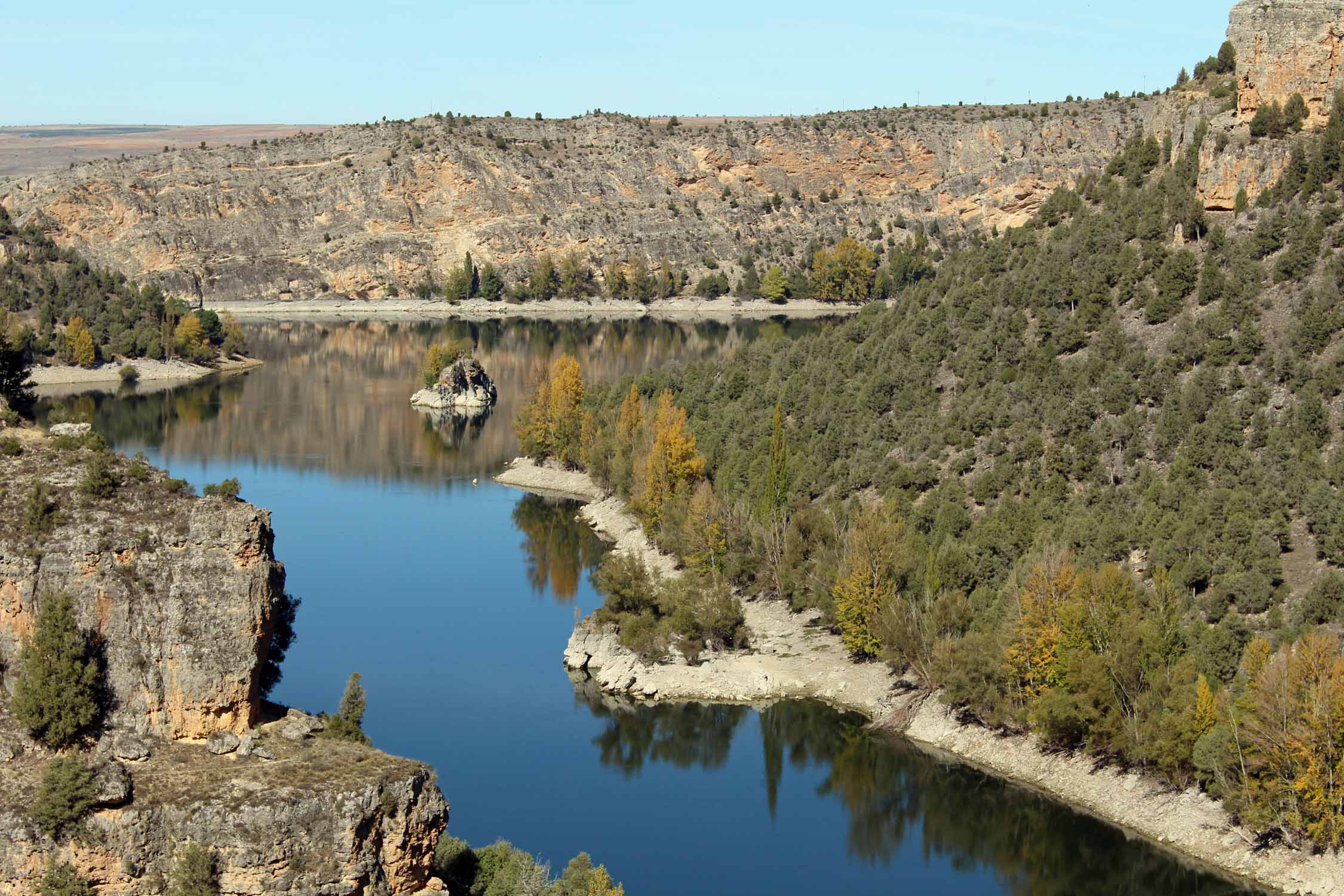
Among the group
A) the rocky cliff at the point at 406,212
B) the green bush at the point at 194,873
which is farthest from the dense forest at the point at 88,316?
the green bush at the point at 194,873

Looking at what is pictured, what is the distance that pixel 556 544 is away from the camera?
73.2m

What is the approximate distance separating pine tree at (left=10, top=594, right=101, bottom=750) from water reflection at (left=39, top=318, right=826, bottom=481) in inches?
2421

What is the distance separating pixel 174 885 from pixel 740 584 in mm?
37471

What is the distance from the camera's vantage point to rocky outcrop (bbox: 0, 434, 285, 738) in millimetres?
→ 26062

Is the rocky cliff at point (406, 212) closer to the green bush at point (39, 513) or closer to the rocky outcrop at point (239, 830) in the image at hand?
the green bush at point (39, 513)

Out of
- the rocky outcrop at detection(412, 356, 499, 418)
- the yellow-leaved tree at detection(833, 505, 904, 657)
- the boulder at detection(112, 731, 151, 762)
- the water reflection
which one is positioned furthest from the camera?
the rocky outcrop at detection(412, 356, 499, 418)

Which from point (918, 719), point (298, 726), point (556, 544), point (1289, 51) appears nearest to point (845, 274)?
point (556, 544)

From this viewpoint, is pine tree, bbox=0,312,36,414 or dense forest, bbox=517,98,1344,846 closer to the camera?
pine tree, bbox=0,312,36,414

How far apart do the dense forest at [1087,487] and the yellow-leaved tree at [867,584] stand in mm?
120

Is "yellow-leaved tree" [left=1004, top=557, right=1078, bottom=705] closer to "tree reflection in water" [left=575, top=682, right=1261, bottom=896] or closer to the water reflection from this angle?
"tree reflection in water" [left=575, top=682, right=1261, bottom=896]

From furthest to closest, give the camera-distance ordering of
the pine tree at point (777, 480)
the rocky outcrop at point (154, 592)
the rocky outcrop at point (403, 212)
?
the rocky outcrop at point (403, 212), the pine tree at point (777, 480), the rocky outcrop at point (154, 592)

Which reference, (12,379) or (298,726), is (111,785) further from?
(12,379)

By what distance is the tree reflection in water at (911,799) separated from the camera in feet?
132

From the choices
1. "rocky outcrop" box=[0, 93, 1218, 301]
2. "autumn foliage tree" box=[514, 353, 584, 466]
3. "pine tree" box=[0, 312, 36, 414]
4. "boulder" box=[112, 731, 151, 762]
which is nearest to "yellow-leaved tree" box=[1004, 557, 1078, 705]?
"boulder" box=[112, 731, 151, 762]
